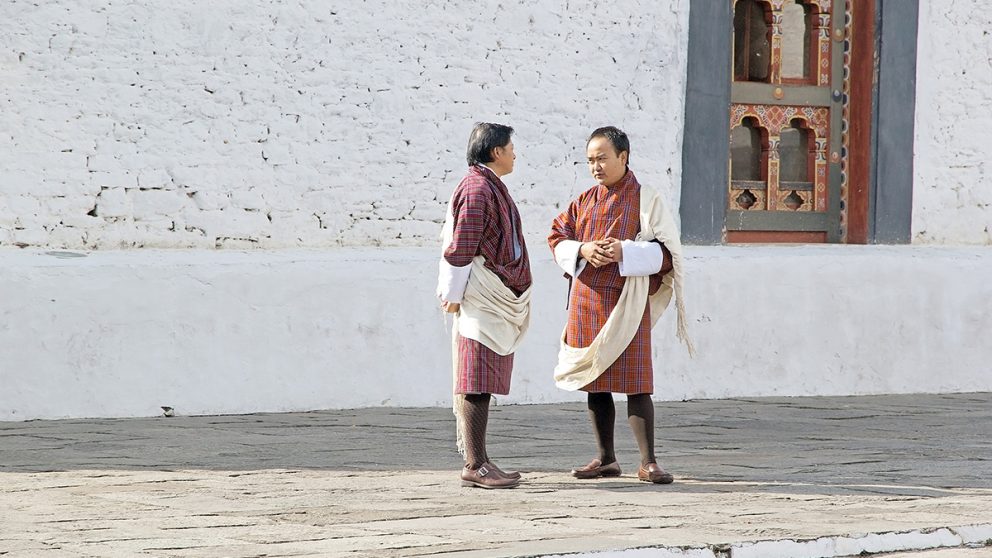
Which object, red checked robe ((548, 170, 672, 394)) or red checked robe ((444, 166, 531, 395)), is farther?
red checked robe ((548, 170, 672, 394))

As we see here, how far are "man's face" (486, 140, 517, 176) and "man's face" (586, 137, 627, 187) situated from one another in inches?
12.3

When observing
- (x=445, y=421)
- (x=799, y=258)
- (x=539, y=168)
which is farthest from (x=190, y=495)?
(x=799, y=258)

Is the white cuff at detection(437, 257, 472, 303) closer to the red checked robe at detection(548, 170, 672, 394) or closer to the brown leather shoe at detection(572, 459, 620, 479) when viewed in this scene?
the red checked robe at detection(548, 170, 672, 394)

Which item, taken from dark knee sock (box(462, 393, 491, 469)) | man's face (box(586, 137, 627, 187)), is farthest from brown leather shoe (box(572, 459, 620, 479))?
man's face (box(586, 137, 627, 187))

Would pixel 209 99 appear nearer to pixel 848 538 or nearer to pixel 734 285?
pixel 734 285

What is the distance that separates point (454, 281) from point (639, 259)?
71 centimetres

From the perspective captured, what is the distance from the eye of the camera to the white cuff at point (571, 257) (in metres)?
6.37

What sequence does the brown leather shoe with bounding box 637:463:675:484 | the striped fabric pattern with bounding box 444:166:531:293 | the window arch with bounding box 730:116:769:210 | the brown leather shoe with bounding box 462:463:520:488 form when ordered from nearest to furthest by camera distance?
the brown leather shoe with bounding box 462:463:520:488 → the striped fabric pattern with bounding box 444:166:531:293 → the brown leather shoe with bounding box 637:463:675:484 → the window arch with bounding box 730:116:769:210

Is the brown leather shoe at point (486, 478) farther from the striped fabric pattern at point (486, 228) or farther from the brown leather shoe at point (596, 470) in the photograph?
the striped fabric pattern at point (486, 228)

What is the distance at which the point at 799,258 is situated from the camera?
33.0 ft

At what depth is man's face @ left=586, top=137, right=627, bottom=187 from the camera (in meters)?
6.30

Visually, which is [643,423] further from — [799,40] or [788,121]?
[799,40]

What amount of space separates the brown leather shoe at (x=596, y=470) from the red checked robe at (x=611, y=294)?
30cm

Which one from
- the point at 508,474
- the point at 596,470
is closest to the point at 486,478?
the point at 508,474
